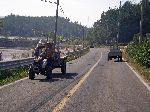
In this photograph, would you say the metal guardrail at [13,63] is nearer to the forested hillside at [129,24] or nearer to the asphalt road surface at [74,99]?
the asphalt road surface at [74,99]

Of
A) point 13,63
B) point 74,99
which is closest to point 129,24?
point 13,63

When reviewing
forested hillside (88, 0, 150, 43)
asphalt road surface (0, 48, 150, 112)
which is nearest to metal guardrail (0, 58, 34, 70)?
asphalt road surface (0, 48, 150, 112)

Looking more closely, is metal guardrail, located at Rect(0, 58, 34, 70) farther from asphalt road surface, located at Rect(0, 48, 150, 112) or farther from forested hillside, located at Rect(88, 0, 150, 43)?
forested hillside, located at Rect(88, 0, 150, 43)

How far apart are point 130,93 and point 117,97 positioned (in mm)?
1360

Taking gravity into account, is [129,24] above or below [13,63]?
above

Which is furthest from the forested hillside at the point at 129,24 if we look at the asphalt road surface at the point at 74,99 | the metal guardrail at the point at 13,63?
the asphalt road surface at the point at 74,99

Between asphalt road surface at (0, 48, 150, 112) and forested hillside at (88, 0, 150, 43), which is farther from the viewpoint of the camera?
forested hillside at (88, 0, 150, 43)

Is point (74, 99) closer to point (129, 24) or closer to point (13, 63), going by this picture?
point (13, 63)

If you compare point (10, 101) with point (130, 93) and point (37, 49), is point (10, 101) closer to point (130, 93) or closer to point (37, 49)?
point (130, 93)

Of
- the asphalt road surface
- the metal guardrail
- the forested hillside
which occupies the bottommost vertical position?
the asphalt road surface

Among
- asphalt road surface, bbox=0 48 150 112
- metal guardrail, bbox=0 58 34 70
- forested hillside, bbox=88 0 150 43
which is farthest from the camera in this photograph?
forested hillside, bbox=88 0 150 43

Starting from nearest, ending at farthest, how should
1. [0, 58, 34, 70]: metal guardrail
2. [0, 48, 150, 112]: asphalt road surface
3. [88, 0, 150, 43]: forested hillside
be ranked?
[0, 48, 150, 112]: asphalt road surface < [0, 58, 34, 70]: metal guardrail < [88, 0, 150, 43]: forested hillside

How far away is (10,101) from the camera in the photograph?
11797 millimetres

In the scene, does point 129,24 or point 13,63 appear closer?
point 13,63
